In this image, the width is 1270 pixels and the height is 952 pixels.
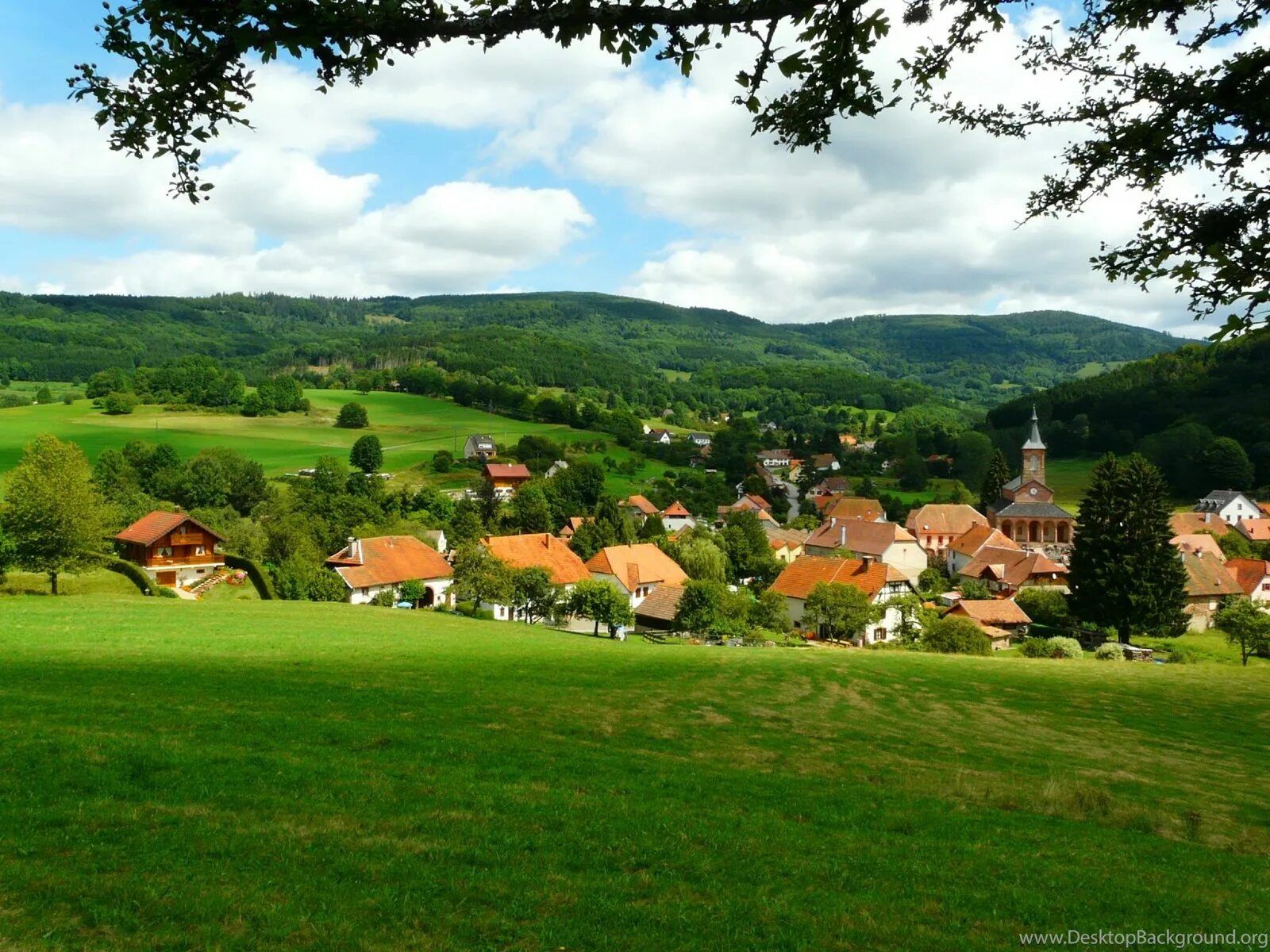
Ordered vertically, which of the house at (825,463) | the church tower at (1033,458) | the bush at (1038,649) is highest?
the church tower at (1033,458)

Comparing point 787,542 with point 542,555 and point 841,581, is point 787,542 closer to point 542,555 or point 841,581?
point 841,581

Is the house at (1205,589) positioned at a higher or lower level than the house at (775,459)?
lower

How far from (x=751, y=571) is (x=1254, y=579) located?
4042 cm

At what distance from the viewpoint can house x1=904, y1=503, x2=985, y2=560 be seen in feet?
302

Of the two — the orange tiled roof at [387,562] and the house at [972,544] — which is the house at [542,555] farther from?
the house at [972,544]

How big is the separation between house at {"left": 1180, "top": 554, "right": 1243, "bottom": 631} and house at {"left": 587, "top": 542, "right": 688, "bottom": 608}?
3726 cm

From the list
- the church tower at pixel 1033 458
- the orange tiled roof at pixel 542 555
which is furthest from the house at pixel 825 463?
the orange tiled roof at pixel 542 555

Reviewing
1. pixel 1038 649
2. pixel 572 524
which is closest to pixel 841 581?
pixel 1038 649

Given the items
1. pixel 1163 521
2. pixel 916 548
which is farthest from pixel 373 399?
pixel 1163 521

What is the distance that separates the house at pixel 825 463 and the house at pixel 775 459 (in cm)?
586

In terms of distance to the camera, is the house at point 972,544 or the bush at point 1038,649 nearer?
the bush at point 1038,649

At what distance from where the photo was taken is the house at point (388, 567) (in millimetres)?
53156

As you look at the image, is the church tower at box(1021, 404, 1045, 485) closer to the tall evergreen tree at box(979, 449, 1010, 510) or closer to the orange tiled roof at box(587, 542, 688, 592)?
the tall evergreen tree at box(979, 449, 1010, 510)

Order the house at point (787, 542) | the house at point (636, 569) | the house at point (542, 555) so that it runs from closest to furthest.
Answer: the house at point (542, 555)
the house at point (636, 569)
the house at point (787, 542)
